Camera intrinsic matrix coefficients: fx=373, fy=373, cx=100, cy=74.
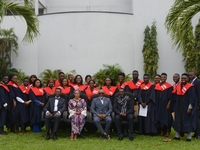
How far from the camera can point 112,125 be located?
428 inches

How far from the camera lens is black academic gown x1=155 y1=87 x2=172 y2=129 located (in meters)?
10.5

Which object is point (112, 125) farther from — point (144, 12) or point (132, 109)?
point (144, 12)

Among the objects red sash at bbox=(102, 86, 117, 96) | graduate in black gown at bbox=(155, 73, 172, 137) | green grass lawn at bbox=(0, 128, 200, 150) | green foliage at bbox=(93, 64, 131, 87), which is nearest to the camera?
green grass lawn at bbox=(0, 128, 200, 150)

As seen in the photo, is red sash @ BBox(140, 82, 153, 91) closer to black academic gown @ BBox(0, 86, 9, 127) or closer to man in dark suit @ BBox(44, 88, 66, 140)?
man in dark suit @ BBox(44, 88, 66, 140)

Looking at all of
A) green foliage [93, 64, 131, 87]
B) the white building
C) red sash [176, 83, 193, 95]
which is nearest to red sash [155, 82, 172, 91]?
red sash [176, 83, 193, 95]

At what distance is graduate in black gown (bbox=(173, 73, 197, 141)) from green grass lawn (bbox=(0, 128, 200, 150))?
38cm

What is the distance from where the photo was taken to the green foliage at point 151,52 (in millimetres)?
18562

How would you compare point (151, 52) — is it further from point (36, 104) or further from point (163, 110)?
point (36, 104)

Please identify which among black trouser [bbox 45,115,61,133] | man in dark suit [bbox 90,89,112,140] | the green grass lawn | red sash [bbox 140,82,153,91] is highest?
red sash [bbox 140,82,153,91]

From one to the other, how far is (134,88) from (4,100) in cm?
383

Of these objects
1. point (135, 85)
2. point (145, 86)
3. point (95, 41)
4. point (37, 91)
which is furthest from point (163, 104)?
point (95, 41)

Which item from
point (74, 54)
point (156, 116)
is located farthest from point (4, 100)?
point (74, 54)

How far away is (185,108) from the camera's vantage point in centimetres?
980

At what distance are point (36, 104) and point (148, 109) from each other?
3402mm
